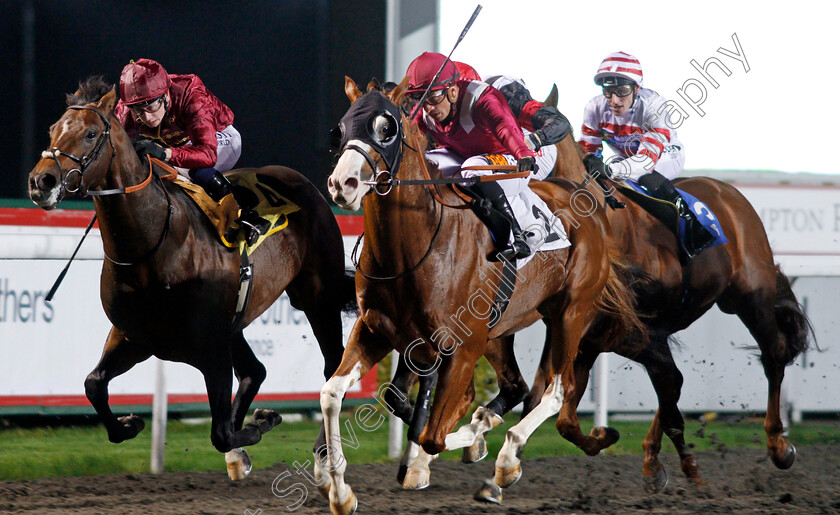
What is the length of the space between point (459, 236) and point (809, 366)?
12.9ft

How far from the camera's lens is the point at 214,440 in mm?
4129

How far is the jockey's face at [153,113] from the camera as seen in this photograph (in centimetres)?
429

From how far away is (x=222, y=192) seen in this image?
14.5 ft

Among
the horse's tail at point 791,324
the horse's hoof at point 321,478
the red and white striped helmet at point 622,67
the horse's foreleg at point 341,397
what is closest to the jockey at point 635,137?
the red and white striped helmet at point 622,67

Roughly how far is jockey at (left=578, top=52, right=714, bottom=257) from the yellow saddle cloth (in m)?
1.58

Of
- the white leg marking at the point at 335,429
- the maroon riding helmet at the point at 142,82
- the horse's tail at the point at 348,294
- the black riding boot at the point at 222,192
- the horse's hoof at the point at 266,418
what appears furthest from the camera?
the horse's tail at the point at 348,294

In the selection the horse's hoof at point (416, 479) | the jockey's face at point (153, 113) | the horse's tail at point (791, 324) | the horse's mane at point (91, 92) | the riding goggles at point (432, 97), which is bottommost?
the horse's hoof at point (416, 479)

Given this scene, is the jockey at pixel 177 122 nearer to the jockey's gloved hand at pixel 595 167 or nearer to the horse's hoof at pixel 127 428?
the horse's hoof at pixel 127 428

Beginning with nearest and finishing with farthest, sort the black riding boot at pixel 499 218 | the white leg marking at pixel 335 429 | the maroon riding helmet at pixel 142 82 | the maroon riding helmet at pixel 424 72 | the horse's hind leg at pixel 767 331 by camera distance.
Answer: the white leg marking at pixel 335 429 < the maroon riding helmet at pixel 424 72 < the black riding boot at pixel 499 218 < the maroon riding helmet at pixel 142 82 < the horse's hind leg at pixel 767 331

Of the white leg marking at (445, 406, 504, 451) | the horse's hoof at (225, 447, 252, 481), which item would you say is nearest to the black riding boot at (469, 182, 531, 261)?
the white leg marking at (445, 406, 504, 451)

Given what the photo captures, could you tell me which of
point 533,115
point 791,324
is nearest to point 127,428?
point 533,115

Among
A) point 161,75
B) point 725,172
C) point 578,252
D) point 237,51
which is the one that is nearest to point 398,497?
point 578,252

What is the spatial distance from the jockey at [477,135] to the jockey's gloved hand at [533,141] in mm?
102

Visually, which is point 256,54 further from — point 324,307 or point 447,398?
point 447,398
